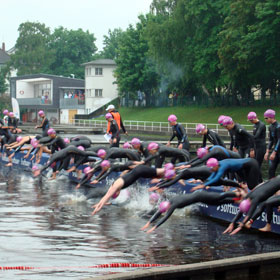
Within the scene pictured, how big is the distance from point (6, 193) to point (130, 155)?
209 inches

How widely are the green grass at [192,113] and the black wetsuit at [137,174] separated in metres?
38.7

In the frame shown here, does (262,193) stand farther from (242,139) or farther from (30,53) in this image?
(30,53)

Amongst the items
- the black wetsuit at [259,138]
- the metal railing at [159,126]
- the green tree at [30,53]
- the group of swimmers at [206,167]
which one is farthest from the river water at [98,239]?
the green tree at [30,53]

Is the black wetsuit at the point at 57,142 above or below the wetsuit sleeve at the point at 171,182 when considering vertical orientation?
above

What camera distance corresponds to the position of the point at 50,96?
96062mm

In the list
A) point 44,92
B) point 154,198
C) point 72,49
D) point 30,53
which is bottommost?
point 154,198

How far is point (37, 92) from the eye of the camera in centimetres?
10294

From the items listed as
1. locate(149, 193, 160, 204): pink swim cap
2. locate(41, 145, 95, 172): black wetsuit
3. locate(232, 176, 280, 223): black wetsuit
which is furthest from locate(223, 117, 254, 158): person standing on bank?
locate(41, 145, 95, 172): black wetsuit

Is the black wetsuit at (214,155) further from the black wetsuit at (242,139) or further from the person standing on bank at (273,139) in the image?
the black wetsuit at (242,139)

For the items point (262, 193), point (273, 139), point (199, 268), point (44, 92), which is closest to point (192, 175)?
point (262, 193)

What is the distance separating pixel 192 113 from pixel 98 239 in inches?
2097

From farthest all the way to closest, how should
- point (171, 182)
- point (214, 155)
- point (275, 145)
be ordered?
point (275, 145) < point (214, 155) < point (171, 182)

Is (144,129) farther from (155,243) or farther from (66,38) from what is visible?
(66,38)

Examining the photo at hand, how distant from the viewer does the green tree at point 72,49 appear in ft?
416
